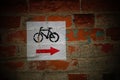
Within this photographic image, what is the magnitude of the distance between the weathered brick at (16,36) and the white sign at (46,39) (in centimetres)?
3

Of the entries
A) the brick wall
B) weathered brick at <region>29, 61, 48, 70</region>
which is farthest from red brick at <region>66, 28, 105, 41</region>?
weathered brick at <region>29, 61, 48, 70</region>

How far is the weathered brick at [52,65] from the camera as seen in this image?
1334mm

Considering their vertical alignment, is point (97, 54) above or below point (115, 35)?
below

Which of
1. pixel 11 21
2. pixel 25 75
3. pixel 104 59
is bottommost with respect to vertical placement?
pixel 25 75

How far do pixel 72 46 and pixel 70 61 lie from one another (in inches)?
3.9

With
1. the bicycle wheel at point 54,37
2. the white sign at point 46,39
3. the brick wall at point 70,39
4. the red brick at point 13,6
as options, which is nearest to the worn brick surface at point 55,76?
the brick wall at point 70,39

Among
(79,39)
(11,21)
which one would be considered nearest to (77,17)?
(79,39)

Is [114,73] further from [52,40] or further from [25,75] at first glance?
[25,75]

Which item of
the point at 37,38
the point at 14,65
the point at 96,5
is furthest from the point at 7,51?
the point at 96,5

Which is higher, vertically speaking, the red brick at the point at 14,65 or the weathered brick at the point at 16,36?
the weathered brick at the point at 16,36

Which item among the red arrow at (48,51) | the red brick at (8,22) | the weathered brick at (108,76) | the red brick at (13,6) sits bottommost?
the weathered brick at (108,76)

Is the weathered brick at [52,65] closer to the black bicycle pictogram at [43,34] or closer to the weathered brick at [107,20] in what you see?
the black bicycle pictogram at [43,34]

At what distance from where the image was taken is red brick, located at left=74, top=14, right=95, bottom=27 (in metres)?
1.33

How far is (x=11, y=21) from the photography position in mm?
1314
